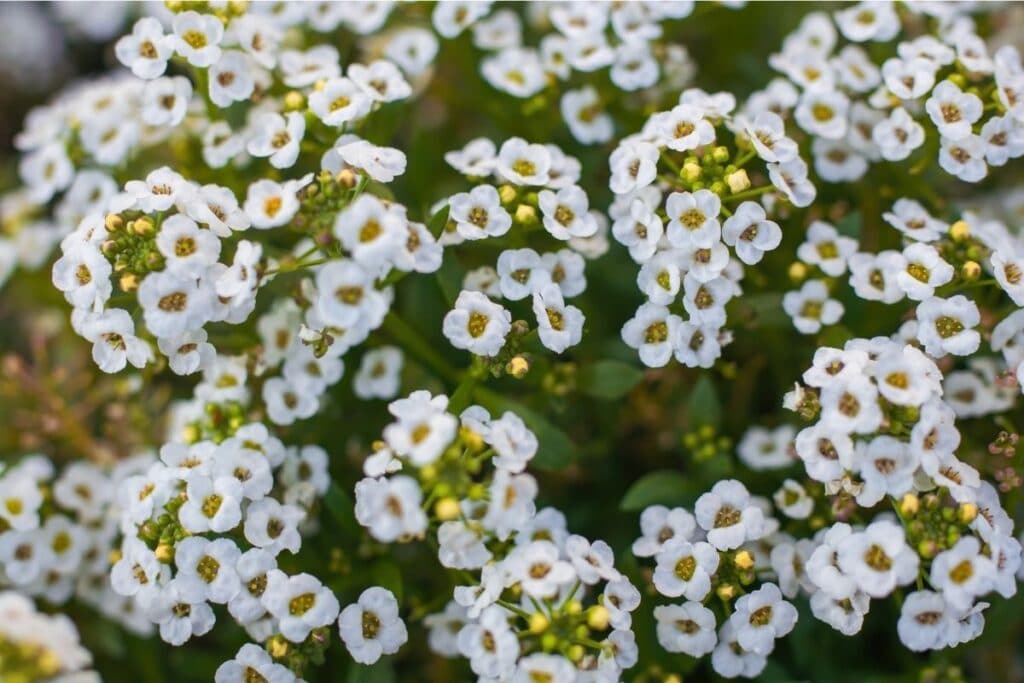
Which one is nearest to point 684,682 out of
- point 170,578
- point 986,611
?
point 986,611

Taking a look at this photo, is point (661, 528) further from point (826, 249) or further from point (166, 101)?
point (166, 101)

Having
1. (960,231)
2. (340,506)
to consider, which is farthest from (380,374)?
(960,231)

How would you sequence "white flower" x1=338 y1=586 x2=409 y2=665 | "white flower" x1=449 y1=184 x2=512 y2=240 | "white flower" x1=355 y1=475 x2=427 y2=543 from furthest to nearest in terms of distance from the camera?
"white flower" x1=449 y1=184 x2=512 y2=240
"white flower" x1=338 y1=586 x2=409 y2=665
"white flower" x1=355 y1=475 x2=427 y2=543

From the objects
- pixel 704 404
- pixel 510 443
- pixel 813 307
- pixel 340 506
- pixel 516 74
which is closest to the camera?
pixel 510 443

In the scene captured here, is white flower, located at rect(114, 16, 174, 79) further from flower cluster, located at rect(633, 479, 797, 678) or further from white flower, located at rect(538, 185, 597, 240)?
flower cluster, located at rect(633, 479, 797, 678)

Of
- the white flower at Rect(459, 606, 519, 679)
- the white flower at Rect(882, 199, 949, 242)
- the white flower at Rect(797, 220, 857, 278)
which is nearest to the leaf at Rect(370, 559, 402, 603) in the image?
the white flower at Rect(459, 606, 519, 679)

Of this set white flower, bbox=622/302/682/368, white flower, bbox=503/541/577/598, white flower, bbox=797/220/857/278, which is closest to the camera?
white flower, bbox=503/541/577/598
